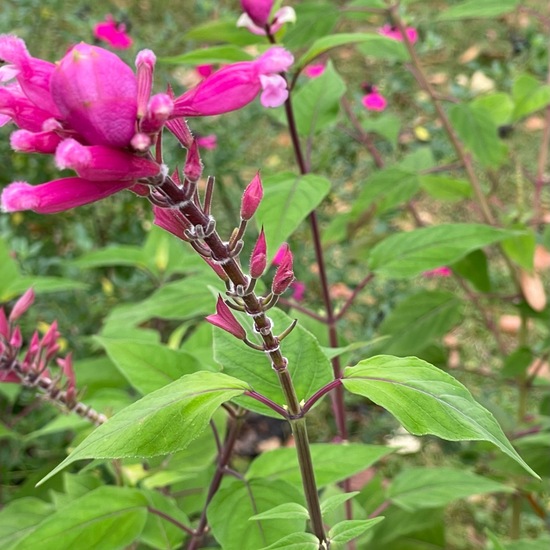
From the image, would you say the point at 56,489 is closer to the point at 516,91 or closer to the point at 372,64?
the point at 516,91

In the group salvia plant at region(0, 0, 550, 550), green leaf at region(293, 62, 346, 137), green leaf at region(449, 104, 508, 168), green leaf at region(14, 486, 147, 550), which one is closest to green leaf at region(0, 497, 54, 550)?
salvia plant at region(0, 0, 550, 550)

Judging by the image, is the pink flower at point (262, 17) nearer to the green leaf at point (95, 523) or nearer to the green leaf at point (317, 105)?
the green leaf at point (317, 105)

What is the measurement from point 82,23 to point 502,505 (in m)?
1.52

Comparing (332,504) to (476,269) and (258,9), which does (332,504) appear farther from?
(476,269)

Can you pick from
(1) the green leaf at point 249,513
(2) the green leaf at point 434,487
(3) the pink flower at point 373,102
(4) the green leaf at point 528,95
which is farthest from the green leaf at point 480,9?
(1) the green leaf at point 249,513

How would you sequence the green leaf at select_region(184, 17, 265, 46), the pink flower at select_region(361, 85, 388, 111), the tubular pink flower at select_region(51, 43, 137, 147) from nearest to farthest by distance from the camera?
the tubular pink flower at select_region(51, 43, 137, 147) < the green leaf at select_region(184, 17, 265, 46) < the pink flower at select_region(361, 85, 388, 111)

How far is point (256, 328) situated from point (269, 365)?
0.11 m

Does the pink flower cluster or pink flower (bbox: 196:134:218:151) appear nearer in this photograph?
the pink flower cluster

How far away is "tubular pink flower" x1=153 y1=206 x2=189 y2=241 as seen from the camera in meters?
0.44

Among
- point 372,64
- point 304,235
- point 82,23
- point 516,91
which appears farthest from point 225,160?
point 372,64

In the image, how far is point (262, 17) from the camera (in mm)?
832

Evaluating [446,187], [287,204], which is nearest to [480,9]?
[446,187]

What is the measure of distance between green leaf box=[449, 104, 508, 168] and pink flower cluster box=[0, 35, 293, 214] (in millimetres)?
727

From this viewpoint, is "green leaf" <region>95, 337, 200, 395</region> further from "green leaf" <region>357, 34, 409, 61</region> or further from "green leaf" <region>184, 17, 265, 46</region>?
"green leaf" <region>357, 34, 409, 61</region>
